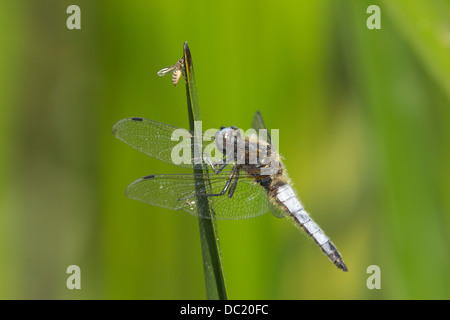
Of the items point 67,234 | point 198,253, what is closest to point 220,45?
point 198,253

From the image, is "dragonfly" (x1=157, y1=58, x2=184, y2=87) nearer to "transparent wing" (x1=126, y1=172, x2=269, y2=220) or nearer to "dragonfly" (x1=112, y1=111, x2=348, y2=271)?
"dragonfly" (x1=112, y1=111, x2=348, y2=271)

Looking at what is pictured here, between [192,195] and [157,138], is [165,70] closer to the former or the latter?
[157,138]

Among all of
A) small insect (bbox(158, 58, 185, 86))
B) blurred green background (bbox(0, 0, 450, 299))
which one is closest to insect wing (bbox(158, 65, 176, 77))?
small insect (bbox(158, 58, 185, 86))

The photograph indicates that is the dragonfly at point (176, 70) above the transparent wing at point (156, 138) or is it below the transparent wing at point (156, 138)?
above

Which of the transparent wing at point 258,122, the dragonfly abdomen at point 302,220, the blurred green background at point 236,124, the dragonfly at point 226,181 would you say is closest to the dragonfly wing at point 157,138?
the dragonfly at point 226,181

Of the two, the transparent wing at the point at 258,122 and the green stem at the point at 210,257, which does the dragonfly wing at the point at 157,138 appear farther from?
the green stem at the point at 210,257

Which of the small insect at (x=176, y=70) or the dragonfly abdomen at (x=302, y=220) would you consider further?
the dragonfly abdomen at (x=302, y=220)
